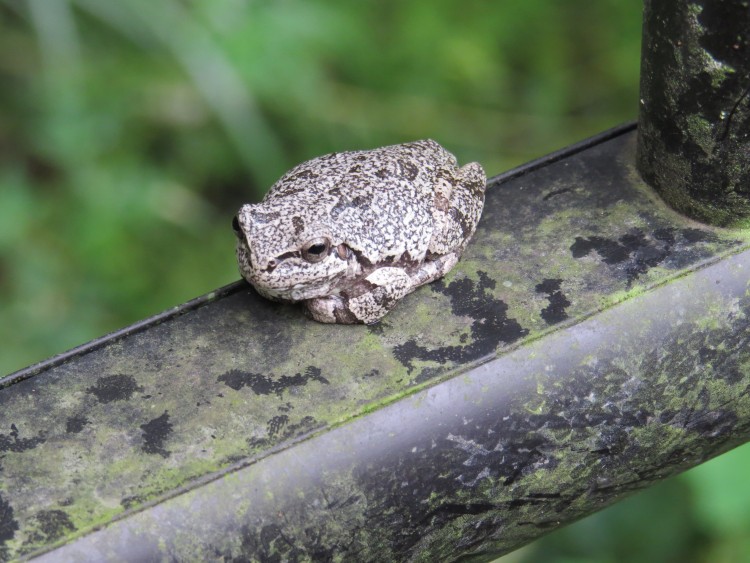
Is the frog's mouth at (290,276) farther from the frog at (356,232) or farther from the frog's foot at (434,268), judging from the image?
the frog's foot at (434,268)

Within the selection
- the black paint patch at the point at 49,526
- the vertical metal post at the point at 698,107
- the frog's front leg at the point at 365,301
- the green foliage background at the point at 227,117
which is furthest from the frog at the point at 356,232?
the green foliage background at the point at 227,117

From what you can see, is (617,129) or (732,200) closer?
(732,200)

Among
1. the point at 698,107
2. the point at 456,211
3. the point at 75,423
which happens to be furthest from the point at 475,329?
the point at 75,423

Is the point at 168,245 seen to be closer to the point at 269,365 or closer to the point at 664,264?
the point at 269,365

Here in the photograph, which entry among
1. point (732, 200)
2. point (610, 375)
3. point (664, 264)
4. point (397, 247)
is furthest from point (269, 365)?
point (732, 200)

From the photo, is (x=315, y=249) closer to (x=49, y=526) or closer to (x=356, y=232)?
(x=356, y=232)

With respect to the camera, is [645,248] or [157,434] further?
[645,248]
